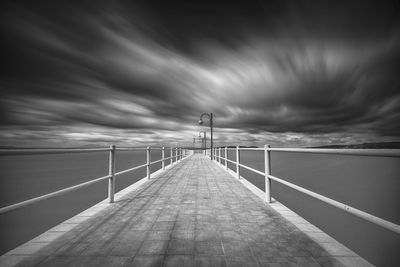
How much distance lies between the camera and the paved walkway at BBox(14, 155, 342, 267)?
75.9 inches

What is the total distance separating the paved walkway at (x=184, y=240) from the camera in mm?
1928

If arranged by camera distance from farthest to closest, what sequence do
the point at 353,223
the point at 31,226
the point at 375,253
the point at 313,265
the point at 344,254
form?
the point at 353,223, the point at 31,226, the point at 375,253, the point at 344,254, the point at 313,265

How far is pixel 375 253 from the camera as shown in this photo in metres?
9.03

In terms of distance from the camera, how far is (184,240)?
7.64 ft

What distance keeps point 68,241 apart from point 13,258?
0.48m

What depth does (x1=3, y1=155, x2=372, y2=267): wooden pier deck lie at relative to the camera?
1928mm

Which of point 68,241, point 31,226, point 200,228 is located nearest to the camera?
point 68,241

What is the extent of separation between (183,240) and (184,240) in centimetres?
1

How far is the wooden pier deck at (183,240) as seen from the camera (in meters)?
1.93

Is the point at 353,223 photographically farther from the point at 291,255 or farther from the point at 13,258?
the point at 13,258

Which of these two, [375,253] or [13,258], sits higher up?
[13,258]

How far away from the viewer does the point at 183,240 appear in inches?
91.7

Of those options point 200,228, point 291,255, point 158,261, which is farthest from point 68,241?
point 291,255

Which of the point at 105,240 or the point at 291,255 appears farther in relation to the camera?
the point at 105,240
